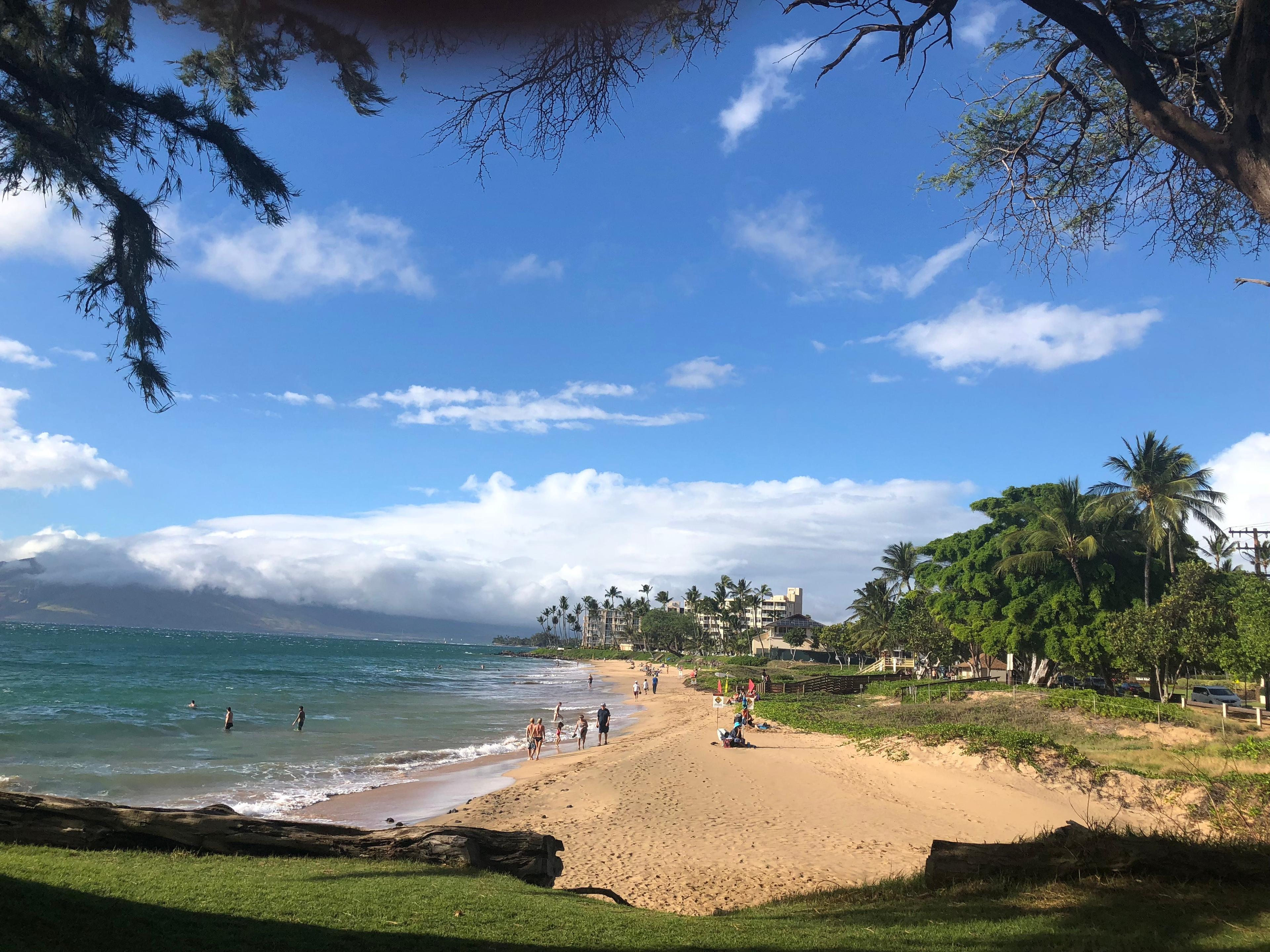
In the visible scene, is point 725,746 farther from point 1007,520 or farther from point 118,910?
point 1007,520

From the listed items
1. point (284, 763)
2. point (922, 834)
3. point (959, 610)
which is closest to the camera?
point (922, 834)

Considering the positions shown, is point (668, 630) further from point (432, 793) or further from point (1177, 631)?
point (432, 793)

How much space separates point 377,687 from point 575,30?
60.0 m

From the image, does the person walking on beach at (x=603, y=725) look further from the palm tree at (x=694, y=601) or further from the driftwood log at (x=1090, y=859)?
the palm tree at (x=694, y=601)

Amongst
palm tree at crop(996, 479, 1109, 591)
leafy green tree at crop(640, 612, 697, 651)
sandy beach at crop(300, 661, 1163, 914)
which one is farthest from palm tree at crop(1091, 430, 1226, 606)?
leafy green tree at crop(640, 612, 697, 651)

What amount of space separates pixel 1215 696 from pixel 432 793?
41.1 meters

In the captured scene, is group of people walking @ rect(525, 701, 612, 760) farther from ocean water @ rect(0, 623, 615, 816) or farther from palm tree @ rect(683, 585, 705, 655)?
palm tree @ rect(683, 585, 705, 655)

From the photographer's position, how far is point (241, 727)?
31953mm

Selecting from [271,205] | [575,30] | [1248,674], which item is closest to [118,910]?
[271,205]

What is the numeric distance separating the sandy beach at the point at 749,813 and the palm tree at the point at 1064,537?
21.3m

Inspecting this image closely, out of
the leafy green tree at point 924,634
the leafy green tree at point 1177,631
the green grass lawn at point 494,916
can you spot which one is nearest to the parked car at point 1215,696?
the leafy green tree at point 1177,631

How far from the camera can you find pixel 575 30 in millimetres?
4535

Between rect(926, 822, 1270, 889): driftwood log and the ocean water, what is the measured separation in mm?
14767

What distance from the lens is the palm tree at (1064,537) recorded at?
3831cm
